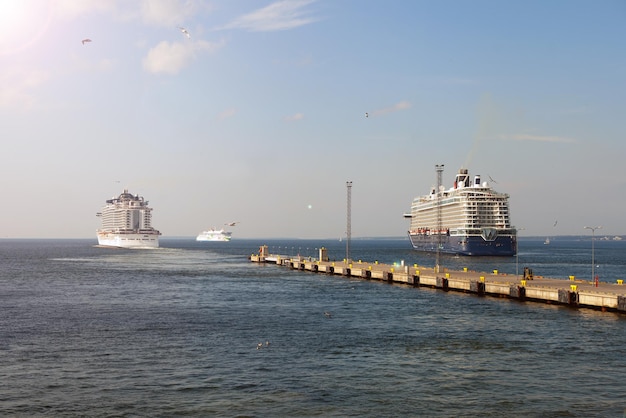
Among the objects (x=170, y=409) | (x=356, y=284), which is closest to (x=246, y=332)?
(x=170, y=409)

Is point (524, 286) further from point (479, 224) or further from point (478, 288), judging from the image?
point (479, 224)

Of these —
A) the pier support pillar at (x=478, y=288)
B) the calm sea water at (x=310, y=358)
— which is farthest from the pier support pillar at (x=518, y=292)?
the pier support pillar at (x=478, y=288)

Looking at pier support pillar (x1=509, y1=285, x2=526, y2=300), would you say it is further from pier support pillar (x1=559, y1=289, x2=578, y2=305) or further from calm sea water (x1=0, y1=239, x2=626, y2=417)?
pier support pillar (x1=559, y1=289, x2=578, y2=305)

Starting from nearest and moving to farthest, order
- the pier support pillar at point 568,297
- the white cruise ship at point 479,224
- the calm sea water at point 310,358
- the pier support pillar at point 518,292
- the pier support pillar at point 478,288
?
the calm sea water at point 310,358, the pier support pillar at point 568,297, the pier support pillar at point 518,292, the pier support pillar at point 478,288, the white cruise ship at point 479,224

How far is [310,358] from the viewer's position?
36312 millimetres

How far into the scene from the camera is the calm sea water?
2755 cm

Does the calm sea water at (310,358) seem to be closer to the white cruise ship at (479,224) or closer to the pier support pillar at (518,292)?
the pier support pillar at (518,292)

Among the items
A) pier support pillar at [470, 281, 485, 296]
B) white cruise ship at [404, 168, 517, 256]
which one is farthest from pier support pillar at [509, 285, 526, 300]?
white cruise ship at [404, 168, 517, 256]

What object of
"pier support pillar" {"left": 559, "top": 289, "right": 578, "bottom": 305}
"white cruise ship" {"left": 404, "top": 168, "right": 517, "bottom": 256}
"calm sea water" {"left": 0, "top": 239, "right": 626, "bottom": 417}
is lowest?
"calm sea water" {"left": 0, "top": 239, "right": 626, "bottom": 417}

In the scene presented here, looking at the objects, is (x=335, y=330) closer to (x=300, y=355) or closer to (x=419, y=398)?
(x=300, y=355)

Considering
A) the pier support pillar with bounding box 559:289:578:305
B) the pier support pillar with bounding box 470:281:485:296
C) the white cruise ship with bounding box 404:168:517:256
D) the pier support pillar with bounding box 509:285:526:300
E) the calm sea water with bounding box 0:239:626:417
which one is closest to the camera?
the calm sea water with bounding box 0:239:626:417

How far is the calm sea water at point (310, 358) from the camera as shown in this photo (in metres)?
27.5

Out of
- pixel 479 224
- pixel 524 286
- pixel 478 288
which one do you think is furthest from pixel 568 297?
pixel 479 224

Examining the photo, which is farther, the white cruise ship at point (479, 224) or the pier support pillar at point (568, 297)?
the white cruise ship at point (479, 224)
